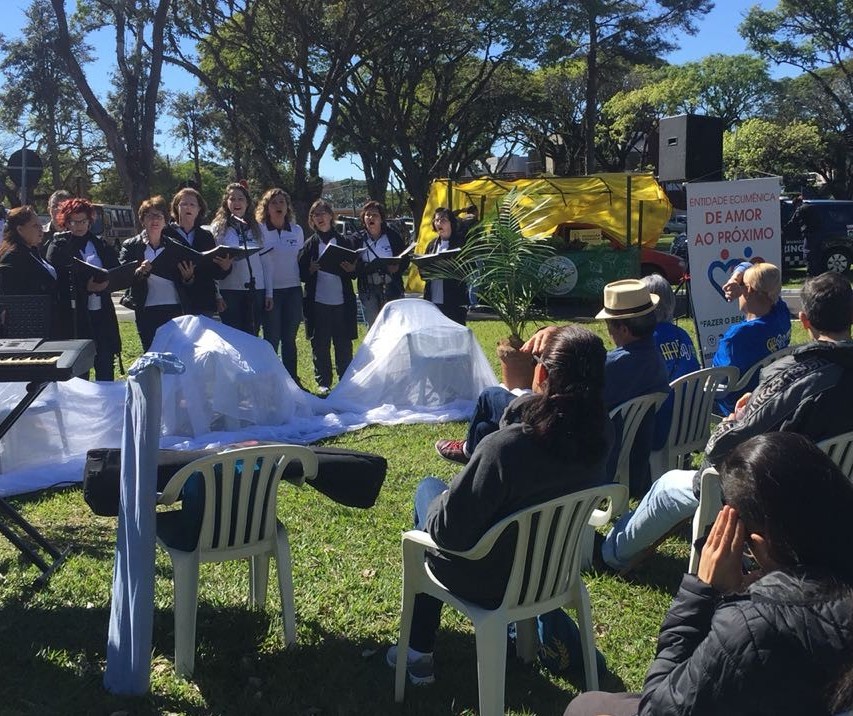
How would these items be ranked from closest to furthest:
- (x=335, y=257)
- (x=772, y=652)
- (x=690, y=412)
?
(x=772, y=652), (x=690, y=412), (x=335, y=257)

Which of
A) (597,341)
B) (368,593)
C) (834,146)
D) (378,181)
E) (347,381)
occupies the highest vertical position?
(834,146)

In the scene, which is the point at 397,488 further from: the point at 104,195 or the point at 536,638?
the point at 104,195

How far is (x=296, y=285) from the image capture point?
8539mm

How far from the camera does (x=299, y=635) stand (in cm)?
365

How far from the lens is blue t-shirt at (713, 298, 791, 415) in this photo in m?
5.13

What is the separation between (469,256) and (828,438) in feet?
15.0

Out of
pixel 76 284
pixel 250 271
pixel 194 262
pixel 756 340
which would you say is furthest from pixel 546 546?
pixel 250 271

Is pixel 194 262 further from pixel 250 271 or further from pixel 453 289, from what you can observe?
pixel 453 289

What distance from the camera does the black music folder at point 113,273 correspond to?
690 cm

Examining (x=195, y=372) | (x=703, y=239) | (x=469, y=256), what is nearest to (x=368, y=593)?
(x=195, y=372)

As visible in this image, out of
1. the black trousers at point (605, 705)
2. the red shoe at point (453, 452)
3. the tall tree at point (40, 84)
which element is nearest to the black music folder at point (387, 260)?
the red shoe at point (453, 452)

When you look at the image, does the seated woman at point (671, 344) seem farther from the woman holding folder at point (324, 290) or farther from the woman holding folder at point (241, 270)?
the woman holding folder at point (241, 270)

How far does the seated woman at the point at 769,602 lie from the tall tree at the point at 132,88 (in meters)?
19.8

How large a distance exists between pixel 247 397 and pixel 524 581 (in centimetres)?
410
